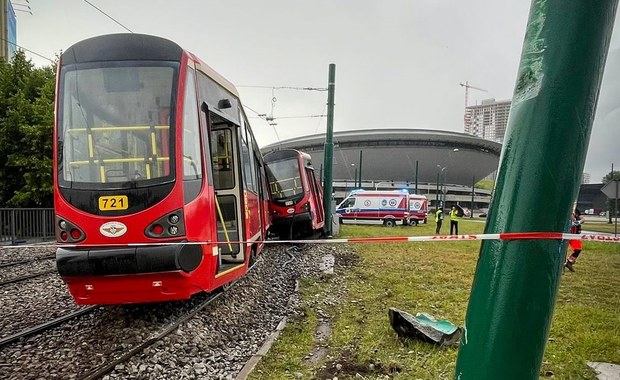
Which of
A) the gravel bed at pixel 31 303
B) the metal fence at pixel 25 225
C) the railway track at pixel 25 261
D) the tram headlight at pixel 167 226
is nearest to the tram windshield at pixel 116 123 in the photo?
the tram headlight at pixel 167 226

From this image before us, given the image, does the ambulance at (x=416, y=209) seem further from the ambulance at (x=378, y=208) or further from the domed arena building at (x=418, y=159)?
the domed arena building at (x=418, y=159)

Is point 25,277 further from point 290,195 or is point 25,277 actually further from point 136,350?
point 290,195

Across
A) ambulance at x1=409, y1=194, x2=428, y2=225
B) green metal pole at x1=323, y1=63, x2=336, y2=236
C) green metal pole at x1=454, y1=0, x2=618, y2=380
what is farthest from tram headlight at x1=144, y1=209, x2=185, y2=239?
ambulance at x1=409, y1=194, x2=428, y2=225

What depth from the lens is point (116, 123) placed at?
5.39 metres

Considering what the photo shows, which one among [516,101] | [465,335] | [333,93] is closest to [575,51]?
[516,101]

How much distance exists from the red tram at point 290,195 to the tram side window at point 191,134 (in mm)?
9471

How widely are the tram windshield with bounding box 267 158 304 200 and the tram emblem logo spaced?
10.2 meters

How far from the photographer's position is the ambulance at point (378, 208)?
1314 inches

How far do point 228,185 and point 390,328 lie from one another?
12.1ft

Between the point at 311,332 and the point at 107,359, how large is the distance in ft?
8.39

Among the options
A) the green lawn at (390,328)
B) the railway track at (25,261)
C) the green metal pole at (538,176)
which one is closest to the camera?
the green metal pole at (538,176)

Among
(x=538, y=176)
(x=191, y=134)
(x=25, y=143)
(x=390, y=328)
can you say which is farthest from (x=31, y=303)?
Result: (x=25, y=143)

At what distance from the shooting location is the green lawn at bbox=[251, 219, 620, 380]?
457 cm

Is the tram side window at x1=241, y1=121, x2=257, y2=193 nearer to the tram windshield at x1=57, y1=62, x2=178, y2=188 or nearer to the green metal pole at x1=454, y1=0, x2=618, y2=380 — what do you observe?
the tram windshield at x1=57, y1=62, x2=178, y2=188
